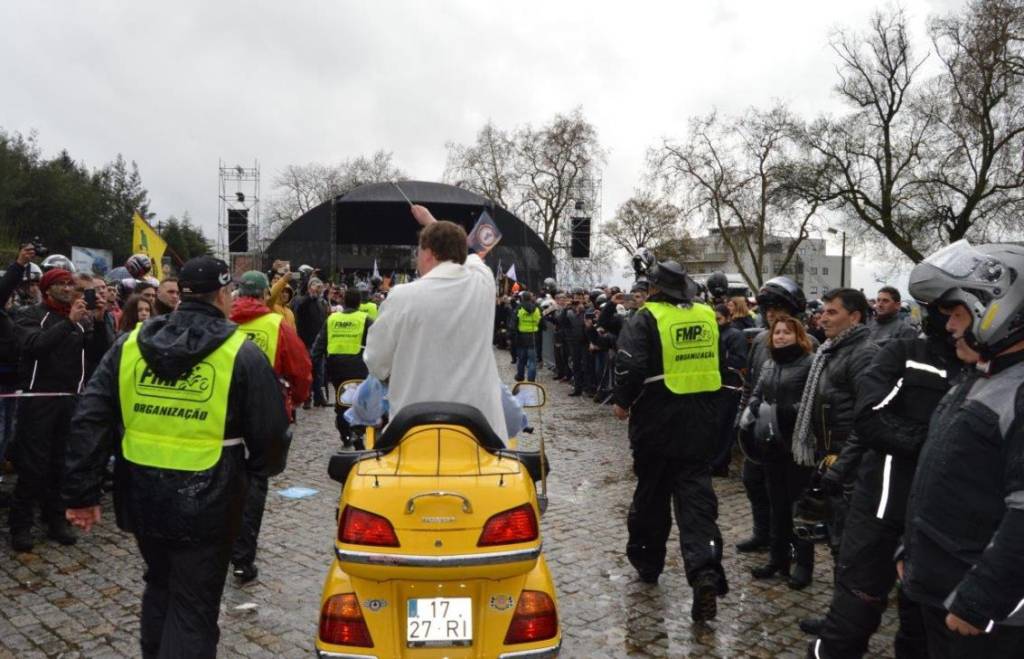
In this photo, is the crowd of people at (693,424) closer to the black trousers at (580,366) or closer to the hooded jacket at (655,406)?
the hooded jacket at (655,406)

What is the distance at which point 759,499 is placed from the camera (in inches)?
236

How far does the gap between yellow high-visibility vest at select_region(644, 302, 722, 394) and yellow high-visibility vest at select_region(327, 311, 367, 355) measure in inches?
227

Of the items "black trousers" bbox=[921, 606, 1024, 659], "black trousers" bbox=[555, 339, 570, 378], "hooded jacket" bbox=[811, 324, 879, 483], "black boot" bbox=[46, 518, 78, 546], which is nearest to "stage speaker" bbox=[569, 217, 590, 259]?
"black trousers" bbox=[555, 339, 570, 378]

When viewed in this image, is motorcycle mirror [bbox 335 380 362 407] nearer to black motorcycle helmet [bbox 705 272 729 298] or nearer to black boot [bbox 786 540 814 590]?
black boot [bbox 786 540 814 590]

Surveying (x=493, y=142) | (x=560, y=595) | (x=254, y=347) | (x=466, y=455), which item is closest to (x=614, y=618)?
(x=560, y=595)

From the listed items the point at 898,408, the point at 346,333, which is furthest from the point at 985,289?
the point at 346,333

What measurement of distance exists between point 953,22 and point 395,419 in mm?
28976

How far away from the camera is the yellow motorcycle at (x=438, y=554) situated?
2.60m

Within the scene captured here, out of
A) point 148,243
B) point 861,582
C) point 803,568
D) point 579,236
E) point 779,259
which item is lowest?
point 803,568

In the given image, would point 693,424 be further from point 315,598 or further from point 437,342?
point 315,598

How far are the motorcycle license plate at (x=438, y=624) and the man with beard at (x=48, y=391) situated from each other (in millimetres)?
4334

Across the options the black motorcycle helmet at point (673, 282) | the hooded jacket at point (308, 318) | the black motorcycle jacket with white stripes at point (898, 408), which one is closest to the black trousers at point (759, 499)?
the black motorcycle helmet at point (673, 282)

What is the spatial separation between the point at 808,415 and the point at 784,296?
2.84ft

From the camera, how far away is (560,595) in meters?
4.93
